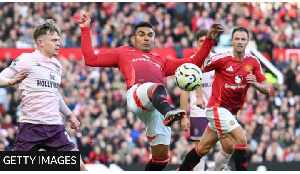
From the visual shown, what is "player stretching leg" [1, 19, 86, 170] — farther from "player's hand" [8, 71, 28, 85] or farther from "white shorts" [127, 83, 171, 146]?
"white shorts" [127, 83, 171, 146]

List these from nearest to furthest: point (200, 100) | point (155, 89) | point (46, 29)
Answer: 1. point (155, 89)
2. point (46, 29)
3. point (200, 100)

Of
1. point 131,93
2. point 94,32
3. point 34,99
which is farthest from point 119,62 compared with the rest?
point 94,32

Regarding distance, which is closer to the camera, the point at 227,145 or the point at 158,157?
the point at 158,157

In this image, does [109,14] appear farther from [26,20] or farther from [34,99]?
[34,99]

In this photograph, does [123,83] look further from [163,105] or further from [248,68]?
[163,105]

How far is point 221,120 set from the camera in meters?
10.1

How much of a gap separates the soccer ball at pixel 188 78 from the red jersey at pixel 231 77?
1.46 meters

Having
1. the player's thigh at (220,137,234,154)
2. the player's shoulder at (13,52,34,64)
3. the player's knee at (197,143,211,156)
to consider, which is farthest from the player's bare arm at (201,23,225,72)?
the player's shoulder at (13,52,34,64)

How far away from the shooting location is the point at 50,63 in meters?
8.90

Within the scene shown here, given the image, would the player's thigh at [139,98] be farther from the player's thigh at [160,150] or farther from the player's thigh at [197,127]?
the player's thigh at [197,127]

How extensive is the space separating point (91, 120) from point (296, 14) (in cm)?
791

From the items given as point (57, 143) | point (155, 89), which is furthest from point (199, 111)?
point (57, 143)

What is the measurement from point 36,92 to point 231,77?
3.06 metres

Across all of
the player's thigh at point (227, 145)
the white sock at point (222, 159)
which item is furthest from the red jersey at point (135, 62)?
the white sock at point (222, 159)
